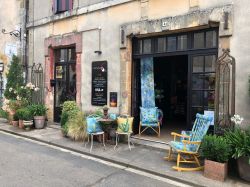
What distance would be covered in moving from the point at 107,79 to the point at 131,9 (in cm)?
214

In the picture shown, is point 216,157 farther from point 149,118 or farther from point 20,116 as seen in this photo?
point 20,116

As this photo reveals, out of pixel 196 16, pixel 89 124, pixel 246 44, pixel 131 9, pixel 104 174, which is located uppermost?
pixel 131 9

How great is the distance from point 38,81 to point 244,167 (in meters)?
8.35

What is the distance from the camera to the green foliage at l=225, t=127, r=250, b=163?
5.05 meters

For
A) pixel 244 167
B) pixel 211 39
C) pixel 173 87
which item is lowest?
pixel 244 167

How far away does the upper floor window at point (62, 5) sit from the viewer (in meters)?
10.0

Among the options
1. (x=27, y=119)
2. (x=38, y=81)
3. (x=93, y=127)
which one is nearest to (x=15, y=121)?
(x=27, y=119)

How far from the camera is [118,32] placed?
8469 mm

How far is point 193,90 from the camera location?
281 inches

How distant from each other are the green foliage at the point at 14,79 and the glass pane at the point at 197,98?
6941 mm

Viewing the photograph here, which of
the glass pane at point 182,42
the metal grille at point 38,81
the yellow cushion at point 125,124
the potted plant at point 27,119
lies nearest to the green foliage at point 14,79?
the metal grille at point 38,81

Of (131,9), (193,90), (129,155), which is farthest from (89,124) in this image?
(131,9)

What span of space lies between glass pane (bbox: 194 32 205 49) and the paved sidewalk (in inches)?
105

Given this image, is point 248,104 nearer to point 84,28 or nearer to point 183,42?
point 183,42
